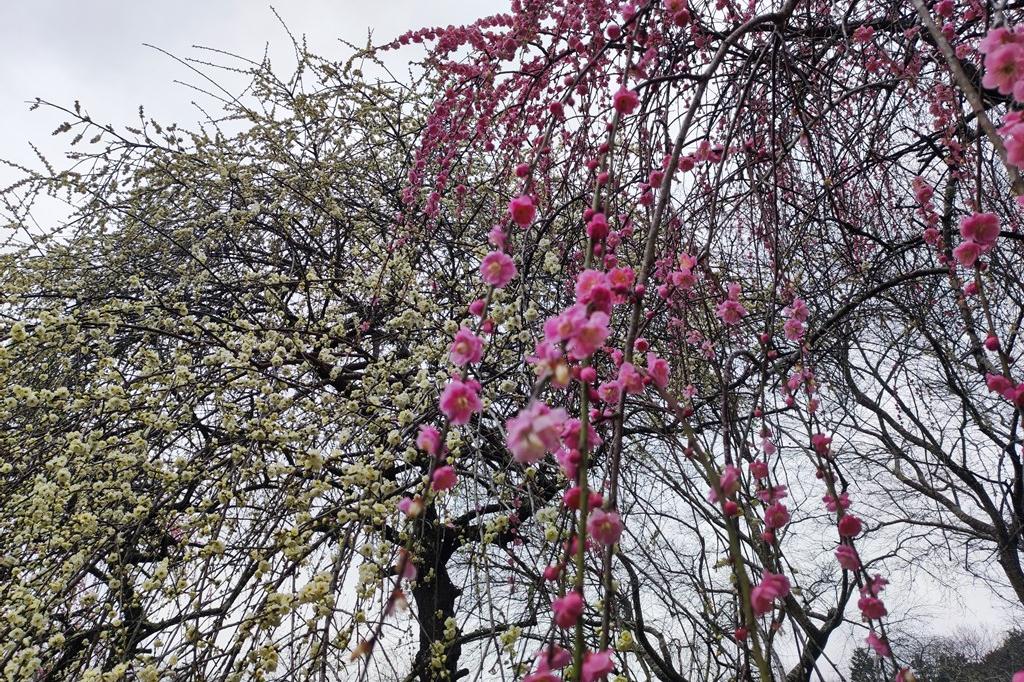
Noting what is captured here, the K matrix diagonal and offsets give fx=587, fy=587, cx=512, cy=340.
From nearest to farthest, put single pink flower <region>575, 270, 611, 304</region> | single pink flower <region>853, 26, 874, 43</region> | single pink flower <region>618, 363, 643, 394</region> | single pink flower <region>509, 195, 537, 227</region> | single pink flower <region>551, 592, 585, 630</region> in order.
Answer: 1. single pink flower <region>551, 592, 585, 630</region>
2. single pink flower <region>575, 270, 611, 304</region>
3. single pink flower <region>618, 363, 643, 394</region>
4. single pink flower <region>509, 195, 537, 227</region>
5. single pink flower <region>853, 26, 874, 43</region>

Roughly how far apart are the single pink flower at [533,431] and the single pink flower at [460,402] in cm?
9

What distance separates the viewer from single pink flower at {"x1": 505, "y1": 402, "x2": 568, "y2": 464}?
538mm

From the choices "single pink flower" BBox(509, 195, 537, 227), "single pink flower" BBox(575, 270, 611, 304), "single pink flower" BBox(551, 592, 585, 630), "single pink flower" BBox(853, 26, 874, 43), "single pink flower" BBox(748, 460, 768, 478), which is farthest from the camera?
"single pink flower" BBox(853, 26, 874, 43)

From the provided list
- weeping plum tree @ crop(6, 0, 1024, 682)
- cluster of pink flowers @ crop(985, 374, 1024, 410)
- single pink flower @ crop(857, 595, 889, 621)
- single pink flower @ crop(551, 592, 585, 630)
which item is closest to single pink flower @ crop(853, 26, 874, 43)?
weeping plum tree @ crop(6, 0, 1024, 682)

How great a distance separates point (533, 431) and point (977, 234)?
79 cm

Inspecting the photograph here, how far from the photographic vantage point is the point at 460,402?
65 centimetres

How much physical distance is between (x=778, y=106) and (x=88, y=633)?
94.7 inches

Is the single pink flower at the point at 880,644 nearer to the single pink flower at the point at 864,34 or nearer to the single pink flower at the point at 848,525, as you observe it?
the single pink flower at the point at 848,525

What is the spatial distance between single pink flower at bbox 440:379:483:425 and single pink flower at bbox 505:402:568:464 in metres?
0.09

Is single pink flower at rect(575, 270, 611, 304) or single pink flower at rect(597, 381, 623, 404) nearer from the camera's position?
single pink flower at rect(575, 270, 611, 304)

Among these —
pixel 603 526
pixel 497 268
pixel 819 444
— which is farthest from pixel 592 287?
pixel 819 444

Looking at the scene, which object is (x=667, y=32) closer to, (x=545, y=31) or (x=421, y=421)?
(x=545, y=31)

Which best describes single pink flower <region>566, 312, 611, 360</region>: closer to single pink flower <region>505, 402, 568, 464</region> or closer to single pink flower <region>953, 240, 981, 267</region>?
single pink flower <region>505, 402, 568, 464</region>

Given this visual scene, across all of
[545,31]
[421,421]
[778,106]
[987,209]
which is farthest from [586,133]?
[987,209]
